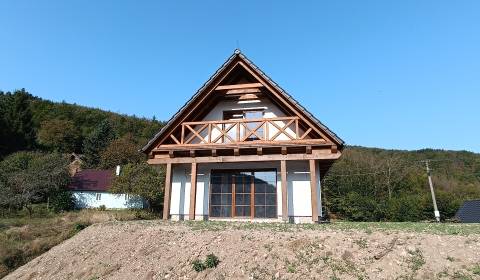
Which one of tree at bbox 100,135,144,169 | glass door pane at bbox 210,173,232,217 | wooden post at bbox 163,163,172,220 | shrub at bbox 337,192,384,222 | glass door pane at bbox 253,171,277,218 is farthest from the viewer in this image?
tree at bbox 100,135,144,169

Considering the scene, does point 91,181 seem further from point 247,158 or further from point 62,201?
point 247,158

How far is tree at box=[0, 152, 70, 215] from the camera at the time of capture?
91.8ft

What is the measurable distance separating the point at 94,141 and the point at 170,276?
52037 mm

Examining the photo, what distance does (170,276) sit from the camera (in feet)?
27.7

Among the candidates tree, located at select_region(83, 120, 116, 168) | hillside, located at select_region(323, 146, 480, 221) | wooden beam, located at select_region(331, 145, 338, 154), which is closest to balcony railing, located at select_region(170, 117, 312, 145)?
wooden beam, located at select_region(331, 145, 338, 154)

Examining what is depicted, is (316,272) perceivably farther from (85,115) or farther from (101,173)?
(85,115)

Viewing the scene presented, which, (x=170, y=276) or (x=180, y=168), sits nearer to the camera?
(x=170, y=276)

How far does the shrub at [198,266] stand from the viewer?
8.46m

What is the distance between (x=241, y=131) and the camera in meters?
15.4

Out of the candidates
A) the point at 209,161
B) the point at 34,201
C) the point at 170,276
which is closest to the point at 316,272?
the point at 170,276

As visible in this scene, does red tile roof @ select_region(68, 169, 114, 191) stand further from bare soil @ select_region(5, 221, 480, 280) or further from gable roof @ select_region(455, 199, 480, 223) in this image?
gable roof @ select_region(455, 199, 480, 223)

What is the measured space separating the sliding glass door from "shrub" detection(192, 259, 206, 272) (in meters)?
6.06

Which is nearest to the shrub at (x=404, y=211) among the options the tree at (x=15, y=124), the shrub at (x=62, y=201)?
the shrub at (x=62, y=201)

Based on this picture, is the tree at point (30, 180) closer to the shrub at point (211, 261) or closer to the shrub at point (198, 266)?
the shrub at point (198, 266)
